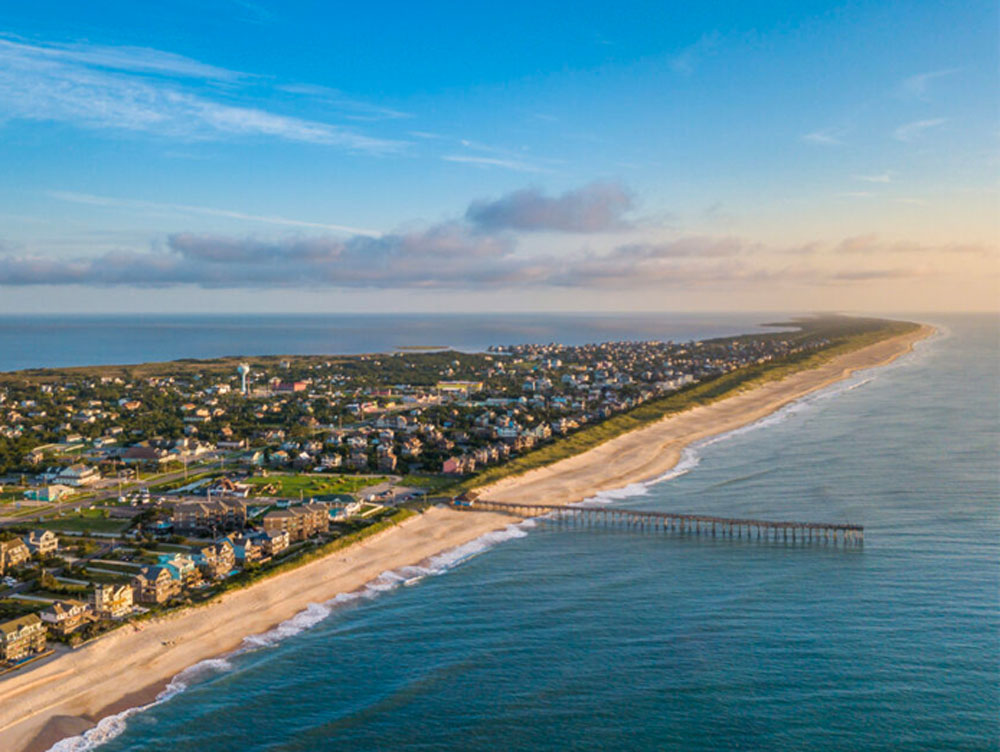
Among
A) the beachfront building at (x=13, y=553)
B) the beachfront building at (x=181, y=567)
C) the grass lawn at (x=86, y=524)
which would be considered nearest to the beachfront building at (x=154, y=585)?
the beachfront building at (x=181, y=567)

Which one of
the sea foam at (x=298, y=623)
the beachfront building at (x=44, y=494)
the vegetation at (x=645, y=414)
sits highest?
the vegetation at (x=645, y=414)

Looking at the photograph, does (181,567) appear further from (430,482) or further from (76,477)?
(76,477)

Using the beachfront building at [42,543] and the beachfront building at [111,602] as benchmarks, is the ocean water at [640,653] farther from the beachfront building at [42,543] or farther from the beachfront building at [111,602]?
the beachfront building at [42,543]

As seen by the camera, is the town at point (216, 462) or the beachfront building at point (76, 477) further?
the beachfront building at point (76, 477)

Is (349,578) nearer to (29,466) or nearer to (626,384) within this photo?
(29,466)

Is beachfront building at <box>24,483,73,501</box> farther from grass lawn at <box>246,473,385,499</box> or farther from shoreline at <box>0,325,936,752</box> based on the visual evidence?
shoreline at <box>0,325,936,752</box>

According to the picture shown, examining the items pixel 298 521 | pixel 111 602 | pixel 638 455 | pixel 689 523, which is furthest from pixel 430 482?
pixel 111 602

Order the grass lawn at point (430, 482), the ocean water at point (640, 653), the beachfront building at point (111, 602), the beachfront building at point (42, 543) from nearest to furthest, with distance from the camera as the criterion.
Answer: the ocean water at point (640, 653) < the beachfront building at point (111, 602) < the beachfront building at point (42, 543) < the grass lawn at point (430, 482)
